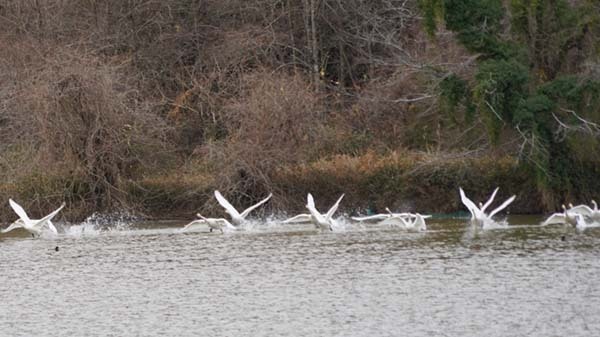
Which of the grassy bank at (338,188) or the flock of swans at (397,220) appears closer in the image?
the flock of swans at (397,220)

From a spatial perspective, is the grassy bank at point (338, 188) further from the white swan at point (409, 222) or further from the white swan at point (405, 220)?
the white swan at point (409, 222)

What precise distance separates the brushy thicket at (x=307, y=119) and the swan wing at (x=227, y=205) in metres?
2.20

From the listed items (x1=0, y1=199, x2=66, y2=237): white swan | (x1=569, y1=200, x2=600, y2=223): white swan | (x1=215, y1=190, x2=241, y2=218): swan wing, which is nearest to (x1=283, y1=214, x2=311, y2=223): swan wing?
(x1=215, y1=190, x2=241, y2=218): swan wing

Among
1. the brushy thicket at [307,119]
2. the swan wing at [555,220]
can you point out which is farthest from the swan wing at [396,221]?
the brushy thicket at [307,119]

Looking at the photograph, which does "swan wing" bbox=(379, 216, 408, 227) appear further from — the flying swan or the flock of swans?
the flying swan

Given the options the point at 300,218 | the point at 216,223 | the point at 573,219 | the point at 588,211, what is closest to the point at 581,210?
the point at 588,211

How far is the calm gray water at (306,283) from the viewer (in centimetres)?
1598

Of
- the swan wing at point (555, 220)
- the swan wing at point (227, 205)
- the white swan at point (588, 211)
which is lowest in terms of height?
the swan wing at point (555, 220)

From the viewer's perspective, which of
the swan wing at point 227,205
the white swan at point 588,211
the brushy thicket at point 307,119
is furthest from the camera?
the brushy thicket at point 307,119

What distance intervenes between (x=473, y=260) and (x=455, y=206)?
913 centimetres

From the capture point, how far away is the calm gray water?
15984mm

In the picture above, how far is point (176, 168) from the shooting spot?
3344cm

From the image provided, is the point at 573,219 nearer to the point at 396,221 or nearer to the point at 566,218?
the point at 566,218

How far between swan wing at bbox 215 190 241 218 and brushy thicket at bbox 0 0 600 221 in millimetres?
2201
